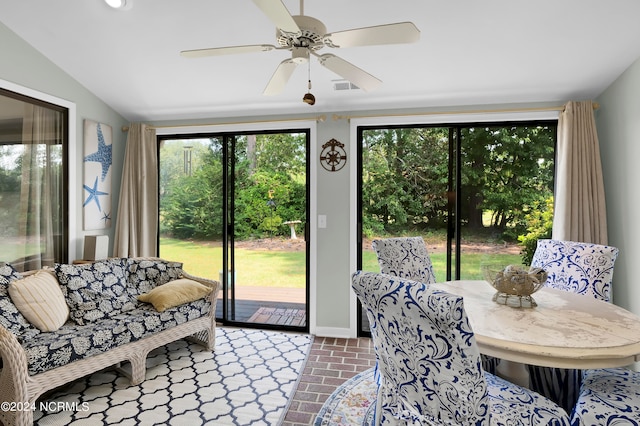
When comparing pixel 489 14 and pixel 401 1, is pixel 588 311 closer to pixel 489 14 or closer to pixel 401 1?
pixel 489 14

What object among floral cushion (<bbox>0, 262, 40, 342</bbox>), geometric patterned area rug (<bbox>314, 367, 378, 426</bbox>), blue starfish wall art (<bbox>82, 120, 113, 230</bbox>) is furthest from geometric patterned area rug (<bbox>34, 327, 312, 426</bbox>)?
blue starfish wall art (<bbox>82, 120, 113, 230</bbox>)

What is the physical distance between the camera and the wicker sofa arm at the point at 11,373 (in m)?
1.87

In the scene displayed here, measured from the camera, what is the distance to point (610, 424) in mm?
1382

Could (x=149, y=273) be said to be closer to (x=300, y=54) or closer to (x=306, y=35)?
(x=300, y=54)

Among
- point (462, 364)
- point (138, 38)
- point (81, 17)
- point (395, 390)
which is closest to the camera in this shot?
point (462, 364)

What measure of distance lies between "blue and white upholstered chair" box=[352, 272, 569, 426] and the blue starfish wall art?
127 inches

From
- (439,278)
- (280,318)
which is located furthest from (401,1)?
(280,318)

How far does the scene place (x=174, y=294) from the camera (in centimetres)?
283

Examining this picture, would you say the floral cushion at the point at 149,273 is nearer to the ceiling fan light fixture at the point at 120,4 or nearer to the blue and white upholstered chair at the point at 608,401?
the ceiling fan light fixture at the point at 120,4

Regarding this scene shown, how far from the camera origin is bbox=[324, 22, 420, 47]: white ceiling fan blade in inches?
58.4

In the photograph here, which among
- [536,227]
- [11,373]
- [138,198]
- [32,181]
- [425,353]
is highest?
[32,181]

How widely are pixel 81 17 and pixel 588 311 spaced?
3719 mm

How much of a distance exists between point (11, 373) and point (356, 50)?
2.98m

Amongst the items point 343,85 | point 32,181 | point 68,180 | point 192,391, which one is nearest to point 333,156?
point 343,85
